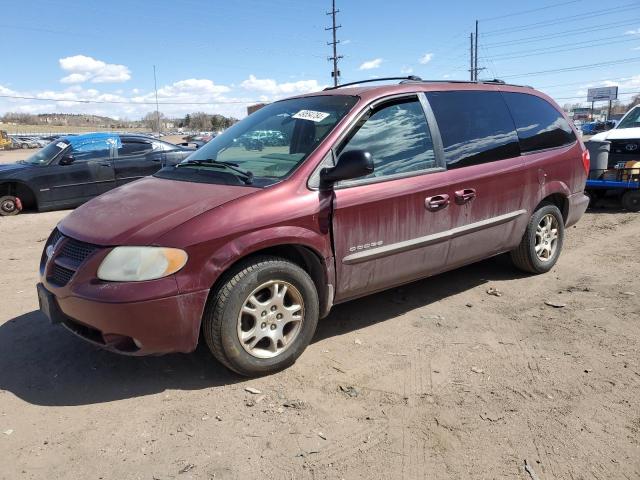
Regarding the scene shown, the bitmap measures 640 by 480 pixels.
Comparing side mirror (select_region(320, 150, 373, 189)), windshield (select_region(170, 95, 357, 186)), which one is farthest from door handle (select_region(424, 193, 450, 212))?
windshield (select_region(170, 95, 357, 186))

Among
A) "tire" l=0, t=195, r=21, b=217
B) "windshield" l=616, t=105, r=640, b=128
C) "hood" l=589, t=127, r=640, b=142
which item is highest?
"windshield" l=616, t=105, r=640, b=128

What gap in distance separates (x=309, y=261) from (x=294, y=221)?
0.35 m

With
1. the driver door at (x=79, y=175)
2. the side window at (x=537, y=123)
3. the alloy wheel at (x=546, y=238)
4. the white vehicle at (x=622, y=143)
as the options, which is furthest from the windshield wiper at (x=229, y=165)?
the white vehicle at (x=622, y=143)

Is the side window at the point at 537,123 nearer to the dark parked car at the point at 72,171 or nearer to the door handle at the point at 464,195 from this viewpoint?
the door handle at the point at 464,195

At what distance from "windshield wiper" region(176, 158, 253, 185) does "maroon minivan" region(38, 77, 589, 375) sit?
15mm

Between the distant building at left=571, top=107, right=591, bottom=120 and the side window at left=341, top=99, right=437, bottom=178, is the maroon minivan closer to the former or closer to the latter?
the side window at left=341, top=99, right=437, bottom=178

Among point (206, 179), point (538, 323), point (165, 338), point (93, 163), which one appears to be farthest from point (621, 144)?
point (93, 163)

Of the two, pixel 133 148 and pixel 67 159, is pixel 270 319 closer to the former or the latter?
pixel 67 159

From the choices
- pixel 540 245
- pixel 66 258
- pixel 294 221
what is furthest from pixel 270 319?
pixel 540 245

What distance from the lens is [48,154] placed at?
1003cm

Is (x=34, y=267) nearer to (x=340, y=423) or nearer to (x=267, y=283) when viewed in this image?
(x=267, y=283)

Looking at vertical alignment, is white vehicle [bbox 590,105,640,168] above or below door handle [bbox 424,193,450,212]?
above

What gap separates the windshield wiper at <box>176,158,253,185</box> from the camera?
11.5ft

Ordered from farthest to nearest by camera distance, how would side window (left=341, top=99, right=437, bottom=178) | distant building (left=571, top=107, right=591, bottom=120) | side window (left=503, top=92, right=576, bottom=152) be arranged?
distant building (left=571, top=107, right=591, bottom=120)
side window (left=503, top=92, right=576, bottom=152)
side window (left=341, top=99, right=437, bottom=178)
